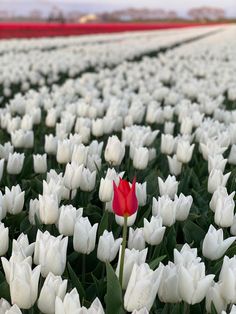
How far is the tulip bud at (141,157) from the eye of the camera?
10.3ft

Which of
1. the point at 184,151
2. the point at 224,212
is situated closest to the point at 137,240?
the point at 224,212

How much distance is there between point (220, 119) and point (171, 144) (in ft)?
5.80

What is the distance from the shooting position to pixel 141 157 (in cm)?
315

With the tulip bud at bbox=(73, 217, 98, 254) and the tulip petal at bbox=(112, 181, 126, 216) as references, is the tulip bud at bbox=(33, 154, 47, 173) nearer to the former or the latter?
the tulip bud at bbox=(73, 217, 98, 254)

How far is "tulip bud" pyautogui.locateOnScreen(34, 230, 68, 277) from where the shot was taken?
1.74 m

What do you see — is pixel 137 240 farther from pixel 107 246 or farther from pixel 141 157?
pixel 141 157

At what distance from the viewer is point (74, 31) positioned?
96.8 feet

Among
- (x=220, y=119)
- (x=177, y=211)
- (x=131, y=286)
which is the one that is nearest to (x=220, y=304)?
(x=131, y=286)

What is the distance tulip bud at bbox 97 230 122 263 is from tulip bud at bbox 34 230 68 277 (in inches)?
8.6

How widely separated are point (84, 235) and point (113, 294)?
1.14 feet

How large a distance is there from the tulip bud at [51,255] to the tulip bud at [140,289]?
11.4 inches

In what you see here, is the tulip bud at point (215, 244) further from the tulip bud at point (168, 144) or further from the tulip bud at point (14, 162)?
the tulip bud at point (168, 144)

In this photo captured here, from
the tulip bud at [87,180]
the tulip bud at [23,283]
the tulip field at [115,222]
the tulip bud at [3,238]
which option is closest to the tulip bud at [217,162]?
the tulip field at [115,222]

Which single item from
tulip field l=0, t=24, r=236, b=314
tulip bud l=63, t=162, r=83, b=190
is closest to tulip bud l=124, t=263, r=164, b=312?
tulip field l=0, t=24, r=236, b=314
